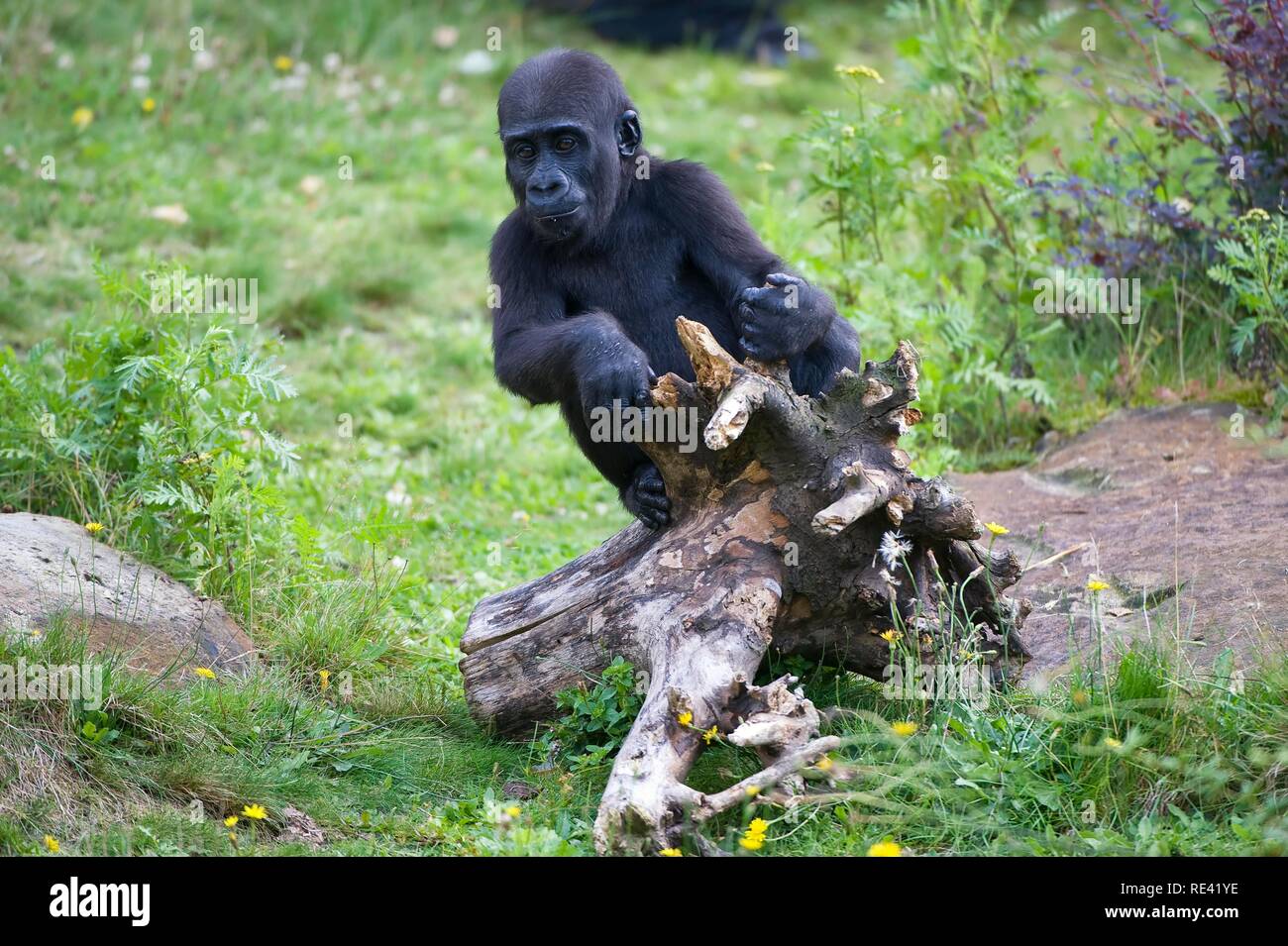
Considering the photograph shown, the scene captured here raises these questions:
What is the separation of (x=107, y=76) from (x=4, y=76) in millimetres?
908

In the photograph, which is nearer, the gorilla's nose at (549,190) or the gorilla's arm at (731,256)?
the gorilla's nose at (549,190)

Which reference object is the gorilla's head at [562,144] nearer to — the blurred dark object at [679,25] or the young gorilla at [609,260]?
the young gorilla at [609,260]

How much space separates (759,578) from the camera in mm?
4551

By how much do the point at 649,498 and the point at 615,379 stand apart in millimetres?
541

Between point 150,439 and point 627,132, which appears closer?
point 150,439

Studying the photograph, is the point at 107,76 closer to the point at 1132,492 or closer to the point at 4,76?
the point at 4,76

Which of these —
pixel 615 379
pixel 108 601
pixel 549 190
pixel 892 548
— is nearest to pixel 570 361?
pixel 615 379

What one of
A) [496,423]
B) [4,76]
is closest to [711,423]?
[496,423]

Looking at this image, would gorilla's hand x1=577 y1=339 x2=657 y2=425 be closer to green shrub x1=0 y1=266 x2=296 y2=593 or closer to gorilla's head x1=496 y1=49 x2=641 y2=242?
gorilla's head x1=496 y1=49 x2=641 y2=242

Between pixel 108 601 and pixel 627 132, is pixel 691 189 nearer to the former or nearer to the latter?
pixel 627 132

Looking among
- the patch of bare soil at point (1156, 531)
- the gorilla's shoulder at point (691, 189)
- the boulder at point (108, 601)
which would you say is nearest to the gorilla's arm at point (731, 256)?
the gorilla's shoulder at point (691, 189)

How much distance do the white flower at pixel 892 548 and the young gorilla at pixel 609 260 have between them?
88 cm

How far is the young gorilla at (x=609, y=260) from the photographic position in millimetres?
5203

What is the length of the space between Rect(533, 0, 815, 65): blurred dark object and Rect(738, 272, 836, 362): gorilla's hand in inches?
376
